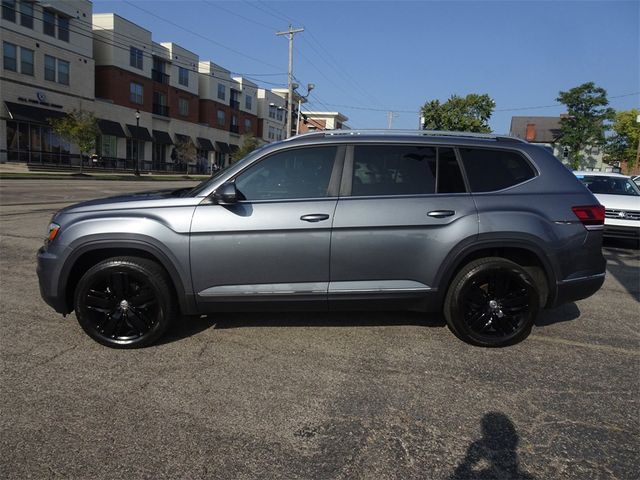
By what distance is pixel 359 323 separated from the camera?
470 cm

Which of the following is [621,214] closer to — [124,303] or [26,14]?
[124,303]

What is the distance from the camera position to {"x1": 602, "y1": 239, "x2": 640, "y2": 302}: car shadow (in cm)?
688

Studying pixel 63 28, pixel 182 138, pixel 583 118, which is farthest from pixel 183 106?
pixel 583 118

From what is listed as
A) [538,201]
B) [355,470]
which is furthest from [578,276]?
[355,470]

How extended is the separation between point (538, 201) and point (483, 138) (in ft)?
2.52

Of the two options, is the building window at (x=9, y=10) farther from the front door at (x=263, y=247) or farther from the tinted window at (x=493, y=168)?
the tinted window at (x=493, y=168)

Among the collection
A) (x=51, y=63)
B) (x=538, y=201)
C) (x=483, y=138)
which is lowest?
(x=538, y=201)

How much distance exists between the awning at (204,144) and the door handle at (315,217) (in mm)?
58798

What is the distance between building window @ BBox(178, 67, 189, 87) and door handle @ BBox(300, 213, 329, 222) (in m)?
57.3

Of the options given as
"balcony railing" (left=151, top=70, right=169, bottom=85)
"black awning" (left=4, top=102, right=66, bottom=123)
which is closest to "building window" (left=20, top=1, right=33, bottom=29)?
"black awning" (left=4, top=102, right=66, bottom=123)

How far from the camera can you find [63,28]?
37.8 metres

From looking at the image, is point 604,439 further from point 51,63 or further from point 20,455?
point 51,63

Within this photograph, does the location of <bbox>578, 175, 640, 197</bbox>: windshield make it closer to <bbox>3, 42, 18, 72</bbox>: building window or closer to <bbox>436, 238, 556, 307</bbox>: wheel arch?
<bbox>436, 238, 556, 307</bbox>: wheel arch

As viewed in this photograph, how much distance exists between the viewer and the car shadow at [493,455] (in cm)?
252
